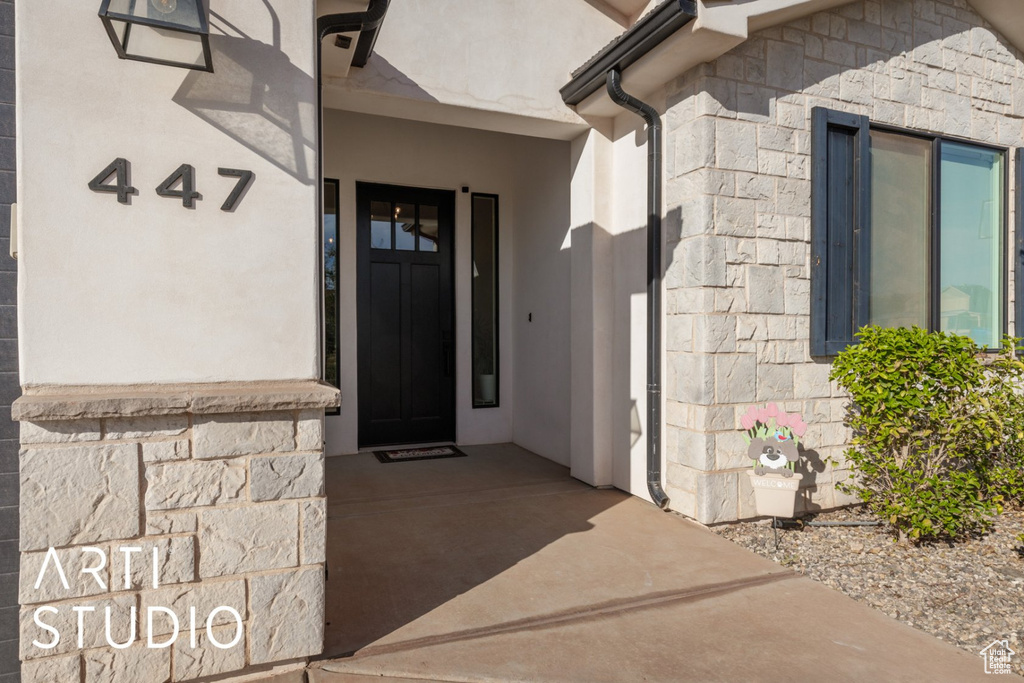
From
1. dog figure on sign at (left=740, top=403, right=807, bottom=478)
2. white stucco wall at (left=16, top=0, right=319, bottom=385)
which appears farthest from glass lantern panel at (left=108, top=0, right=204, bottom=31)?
dog figure on sign at (left=740, top=403, right=807, bottom=478)

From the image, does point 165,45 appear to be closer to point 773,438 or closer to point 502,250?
point 773,438

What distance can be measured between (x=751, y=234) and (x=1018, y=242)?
2.30 metres

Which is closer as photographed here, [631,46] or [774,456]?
[774,456]

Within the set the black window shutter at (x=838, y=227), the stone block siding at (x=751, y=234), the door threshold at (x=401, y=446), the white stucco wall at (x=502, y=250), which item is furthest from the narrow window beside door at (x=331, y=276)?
the black window shutter at (x=838, y=227)

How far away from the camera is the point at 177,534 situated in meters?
1.84

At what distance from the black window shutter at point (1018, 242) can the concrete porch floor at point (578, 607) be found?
294 centimetres

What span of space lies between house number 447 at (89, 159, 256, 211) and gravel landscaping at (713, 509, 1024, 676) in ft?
9.44

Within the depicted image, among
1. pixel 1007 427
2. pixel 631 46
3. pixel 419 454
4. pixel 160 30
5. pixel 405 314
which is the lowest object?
pixel 419 454

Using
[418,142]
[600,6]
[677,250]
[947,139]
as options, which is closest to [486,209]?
[418,142]

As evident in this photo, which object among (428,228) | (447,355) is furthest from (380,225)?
(447,355)

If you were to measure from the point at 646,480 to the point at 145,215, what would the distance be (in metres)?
3.05

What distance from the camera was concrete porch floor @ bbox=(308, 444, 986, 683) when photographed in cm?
206

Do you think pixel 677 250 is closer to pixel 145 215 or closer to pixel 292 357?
pixel 292 357

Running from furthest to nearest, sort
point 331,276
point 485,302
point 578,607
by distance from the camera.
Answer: point 485,302 < point 331,276 < point 578,607
